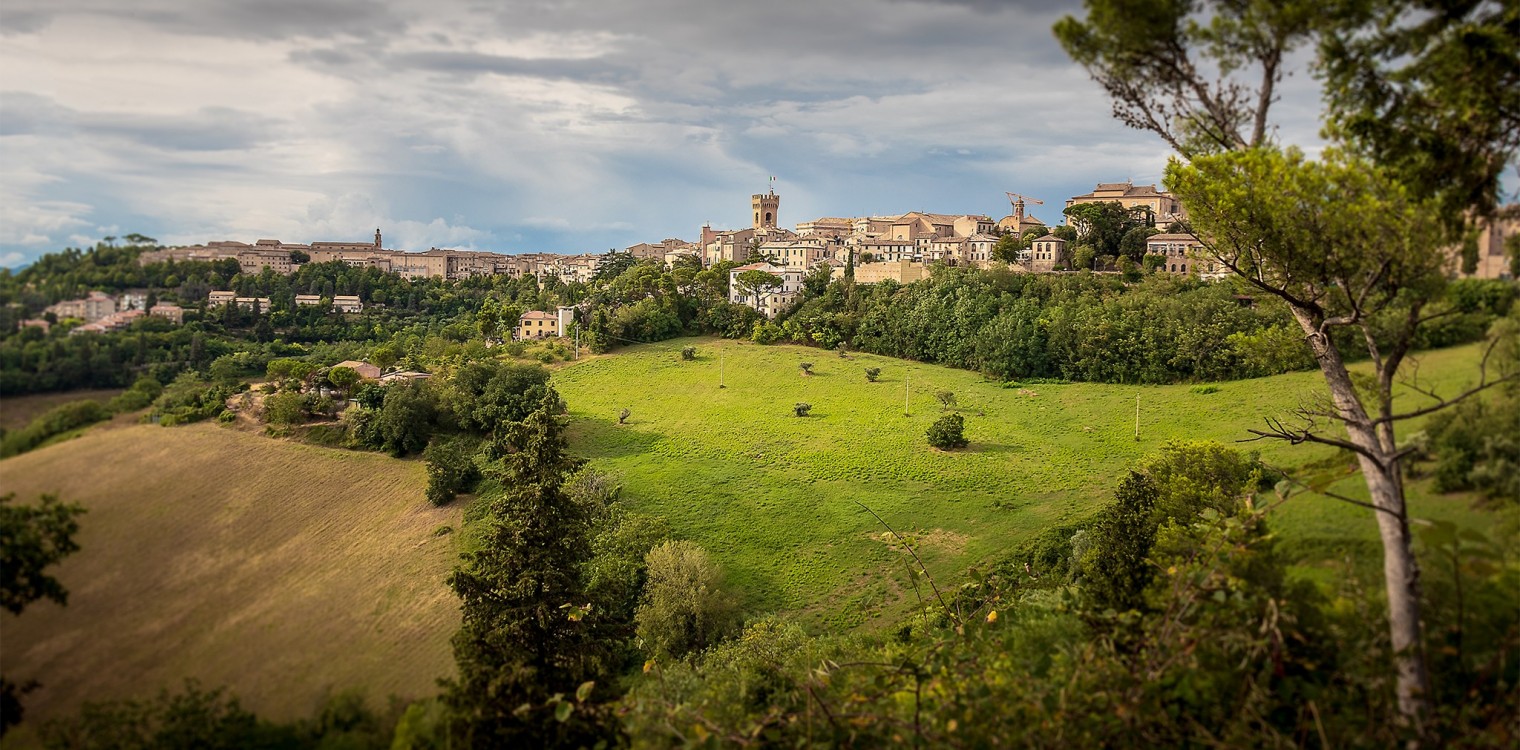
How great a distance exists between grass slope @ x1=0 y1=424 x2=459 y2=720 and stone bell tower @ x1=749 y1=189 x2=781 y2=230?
79.2m

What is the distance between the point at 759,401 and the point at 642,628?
1920cm

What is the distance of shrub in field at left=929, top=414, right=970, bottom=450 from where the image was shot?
25984mm

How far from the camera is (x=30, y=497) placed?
4.33 m

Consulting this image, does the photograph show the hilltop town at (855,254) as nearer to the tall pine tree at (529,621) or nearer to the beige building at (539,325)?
the beige building at (539,325)

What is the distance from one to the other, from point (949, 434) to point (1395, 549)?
2143 centimetres

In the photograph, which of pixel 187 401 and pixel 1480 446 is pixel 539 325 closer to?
pixel 187 401

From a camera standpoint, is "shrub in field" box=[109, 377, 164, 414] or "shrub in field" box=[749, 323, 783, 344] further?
"shrub in field" box=[749, 323, 783, 344]

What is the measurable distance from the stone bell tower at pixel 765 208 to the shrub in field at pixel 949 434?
60.4 m

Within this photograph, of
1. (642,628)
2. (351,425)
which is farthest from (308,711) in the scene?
(351,425)

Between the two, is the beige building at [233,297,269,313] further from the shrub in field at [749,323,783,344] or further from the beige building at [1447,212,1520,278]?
the shrub in field at [749,323,783,344]

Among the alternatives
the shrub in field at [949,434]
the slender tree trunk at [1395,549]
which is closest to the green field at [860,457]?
the shrub in field at [949,434]

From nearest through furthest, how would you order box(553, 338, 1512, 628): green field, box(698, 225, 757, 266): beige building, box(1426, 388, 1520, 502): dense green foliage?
box(1426, 388, 1520, 502): dense green foliage → box(553, 338, 1512, 628): green field → box(698, 225, 757, 266): beige building

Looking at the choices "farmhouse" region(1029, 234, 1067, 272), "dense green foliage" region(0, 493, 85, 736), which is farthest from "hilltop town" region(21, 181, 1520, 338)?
"dense green foliage" region(0, 493, 85, 736)

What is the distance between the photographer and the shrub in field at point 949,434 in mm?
25984
